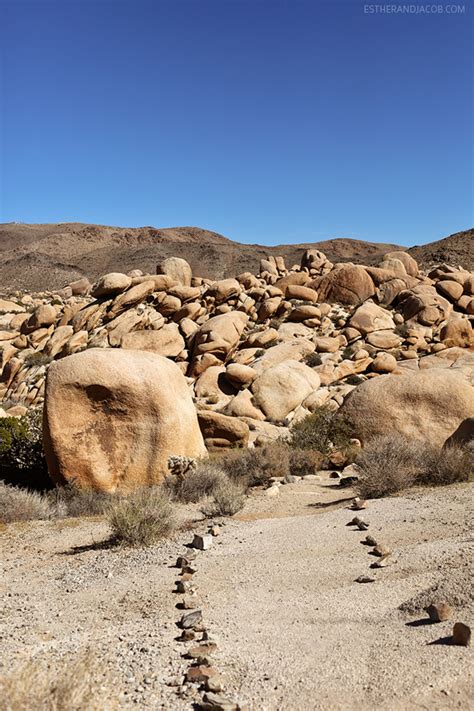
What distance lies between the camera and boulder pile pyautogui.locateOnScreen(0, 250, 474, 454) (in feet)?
44.3

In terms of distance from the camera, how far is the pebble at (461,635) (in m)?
3.73

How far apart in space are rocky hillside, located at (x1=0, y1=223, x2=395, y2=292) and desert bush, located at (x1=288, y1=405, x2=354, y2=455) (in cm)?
4817

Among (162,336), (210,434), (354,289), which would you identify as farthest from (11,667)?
(354,289)

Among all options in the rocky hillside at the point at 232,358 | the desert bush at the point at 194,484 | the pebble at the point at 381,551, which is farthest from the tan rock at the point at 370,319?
the pebble at the point at 381,551

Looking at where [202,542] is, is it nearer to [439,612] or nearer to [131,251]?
[439,612]

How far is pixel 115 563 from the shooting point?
21.6ft

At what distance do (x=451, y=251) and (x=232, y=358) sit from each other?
140ft

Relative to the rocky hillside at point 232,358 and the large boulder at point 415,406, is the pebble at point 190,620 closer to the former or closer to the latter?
the rocky hillside at point 232,358

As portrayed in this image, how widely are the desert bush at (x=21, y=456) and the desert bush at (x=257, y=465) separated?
148 inches

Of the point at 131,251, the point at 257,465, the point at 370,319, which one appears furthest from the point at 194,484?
the point at 131,251

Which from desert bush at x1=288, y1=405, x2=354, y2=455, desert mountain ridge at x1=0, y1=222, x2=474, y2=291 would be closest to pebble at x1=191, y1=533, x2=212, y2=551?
desert bush at x1=288, y1=405, x2=354, y2=455

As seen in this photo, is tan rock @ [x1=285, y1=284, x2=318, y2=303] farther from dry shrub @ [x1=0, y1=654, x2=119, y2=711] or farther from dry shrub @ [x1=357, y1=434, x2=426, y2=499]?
dry shrub @ [x1=0, y1=654, x2=119, y2=711]

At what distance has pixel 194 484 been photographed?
31.9 feet

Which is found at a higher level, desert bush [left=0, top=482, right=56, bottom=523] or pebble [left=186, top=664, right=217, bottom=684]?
pebble [left=186, top=664, right=217, bottom=684]
